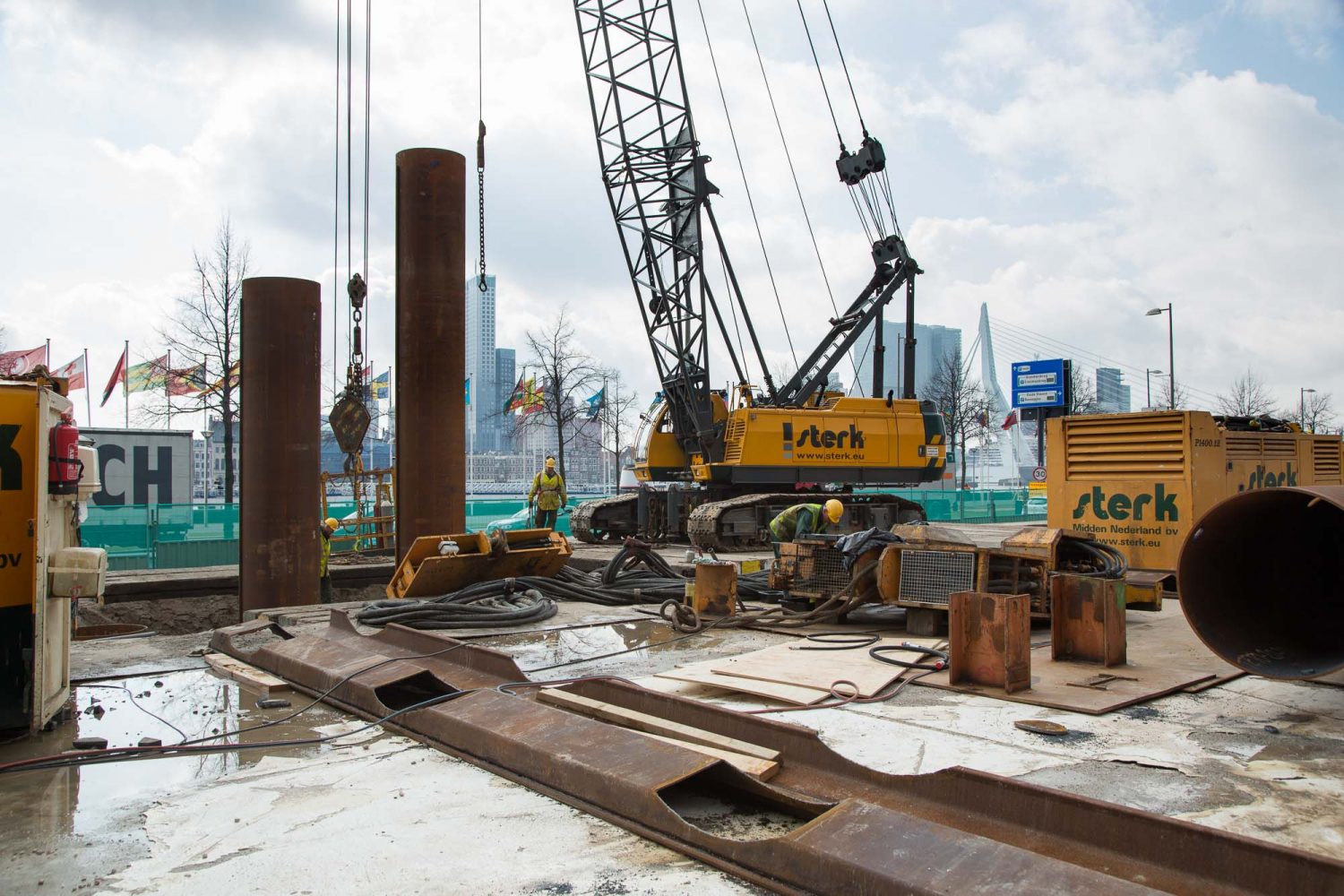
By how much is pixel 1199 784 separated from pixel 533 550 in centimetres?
701

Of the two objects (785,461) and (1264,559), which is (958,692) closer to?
(1264,559)

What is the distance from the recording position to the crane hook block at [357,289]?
12000 mm

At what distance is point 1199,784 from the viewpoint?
4246 millimetres

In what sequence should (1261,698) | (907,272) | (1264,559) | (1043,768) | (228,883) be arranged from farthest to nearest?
(907,272), (1264,559), (1261,698), (1043,768), (228,883)

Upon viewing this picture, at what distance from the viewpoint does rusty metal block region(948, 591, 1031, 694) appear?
19.6 ft

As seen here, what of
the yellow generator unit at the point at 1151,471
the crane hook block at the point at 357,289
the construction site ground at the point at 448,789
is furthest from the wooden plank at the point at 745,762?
the crane hook block at the point at 357,289

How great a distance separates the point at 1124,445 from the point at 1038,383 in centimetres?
3081

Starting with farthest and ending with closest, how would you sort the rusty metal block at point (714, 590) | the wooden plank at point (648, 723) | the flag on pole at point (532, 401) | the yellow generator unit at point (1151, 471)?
1. the flag on pole at point (532, 401)
2. the yellow generator unit at point (1151, 471)
3. the rusty metal block at point (714, 590)
4. the wooden plank at point (648, 723)

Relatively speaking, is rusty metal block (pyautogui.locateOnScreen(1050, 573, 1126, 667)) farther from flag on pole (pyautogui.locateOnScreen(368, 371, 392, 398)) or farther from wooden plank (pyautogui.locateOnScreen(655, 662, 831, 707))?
flag on pole (pyautogui.locateOnScreen(368, 371, 392, 398))

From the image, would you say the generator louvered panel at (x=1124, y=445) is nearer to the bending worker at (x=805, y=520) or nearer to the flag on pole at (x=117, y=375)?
the bending worker at (x=805, y=520)

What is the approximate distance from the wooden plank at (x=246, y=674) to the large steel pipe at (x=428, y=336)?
335 centimetres

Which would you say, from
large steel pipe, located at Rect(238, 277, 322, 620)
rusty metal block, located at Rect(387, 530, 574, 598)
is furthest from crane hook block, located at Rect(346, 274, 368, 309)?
rusty metal block, located at Rect(387, 530, 574, 598)

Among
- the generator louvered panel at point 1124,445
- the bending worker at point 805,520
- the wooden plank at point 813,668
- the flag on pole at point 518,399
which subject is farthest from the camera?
the flag on pole at point 518,399

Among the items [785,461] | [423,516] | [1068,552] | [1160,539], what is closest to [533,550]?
[423,516]
